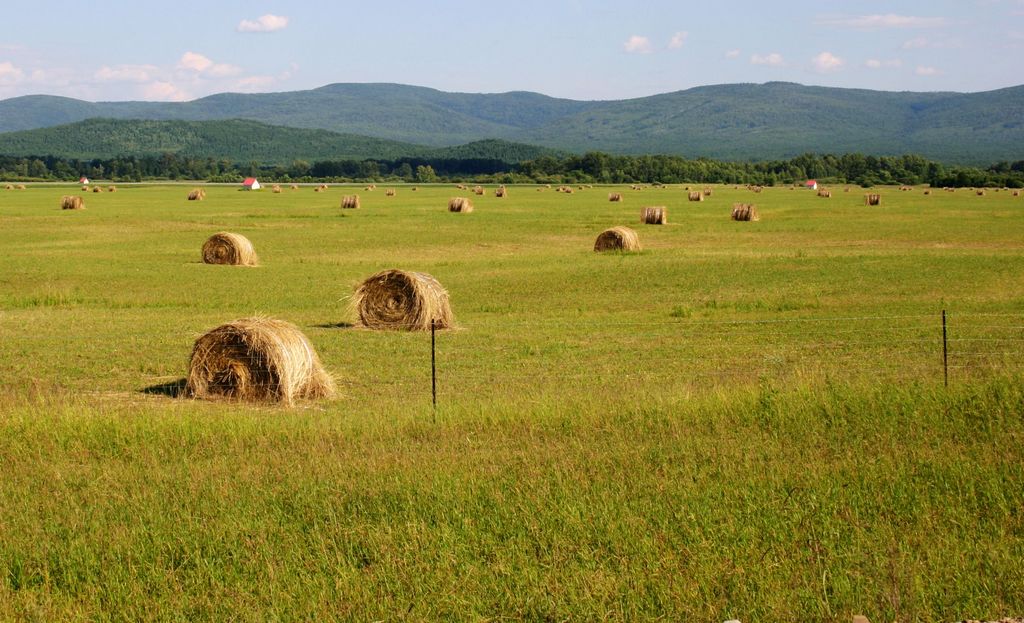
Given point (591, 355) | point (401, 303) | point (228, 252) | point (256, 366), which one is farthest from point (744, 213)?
point (256, 366)

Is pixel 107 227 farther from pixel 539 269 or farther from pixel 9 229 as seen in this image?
pixel 539 269

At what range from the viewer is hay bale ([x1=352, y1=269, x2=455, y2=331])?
22438 millimetres

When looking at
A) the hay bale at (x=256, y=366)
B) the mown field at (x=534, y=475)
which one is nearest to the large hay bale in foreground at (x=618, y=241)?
the mown field at (x=534, y=475)

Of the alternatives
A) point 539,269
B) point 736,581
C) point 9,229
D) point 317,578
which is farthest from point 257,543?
point 9,229

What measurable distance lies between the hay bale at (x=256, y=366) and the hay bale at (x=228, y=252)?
22046 mm

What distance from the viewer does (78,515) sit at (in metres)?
9.16

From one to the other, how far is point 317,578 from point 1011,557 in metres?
4.51

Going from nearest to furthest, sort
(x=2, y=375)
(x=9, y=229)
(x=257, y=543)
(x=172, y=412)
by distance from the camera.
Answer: (x=257, y=543) → (x=172, y=412) → (x=2, y=375) → (x=9, y=229)

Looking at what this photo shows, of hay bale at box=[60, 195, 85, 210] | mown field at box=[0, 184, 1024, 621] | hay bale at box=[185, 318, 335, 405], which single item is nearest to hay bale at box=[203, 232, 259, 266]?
mown field at box=[0, 184, 1024, 621]

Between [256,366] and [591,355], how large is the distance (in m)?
5.58

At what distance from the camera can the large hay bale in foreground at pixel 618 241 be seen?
4156 cm

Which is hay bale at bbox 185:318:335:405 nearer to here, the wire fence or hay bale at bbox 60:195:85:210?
the wire fence

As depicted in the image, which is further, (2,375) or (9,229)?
(9,229)

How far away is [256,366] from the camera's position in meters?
15.2
